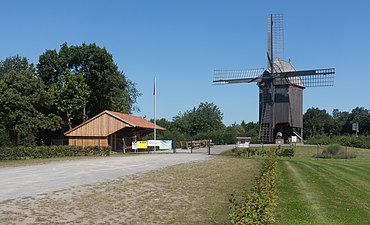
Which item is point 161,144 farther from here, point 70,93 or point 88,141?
point 70,93

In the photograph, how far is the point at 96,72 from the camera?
50344mm

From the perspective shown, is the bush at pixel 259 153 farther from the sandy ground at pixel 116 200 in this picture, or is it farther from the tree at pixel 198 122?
the tree at pixel 198 122

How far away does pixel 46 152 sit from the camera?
36.0 meters

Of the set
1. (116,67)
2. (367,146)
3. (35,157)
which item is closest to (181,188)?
(35,157)

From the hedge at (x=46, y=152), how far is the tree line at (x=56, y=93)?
7562mm

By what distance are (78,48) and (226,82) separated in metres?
20.9

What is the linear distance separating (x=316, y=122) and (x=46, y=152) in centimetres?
8289

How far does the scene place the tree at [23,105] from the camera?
41.8 m

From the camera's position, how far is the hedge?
3491 centimetres

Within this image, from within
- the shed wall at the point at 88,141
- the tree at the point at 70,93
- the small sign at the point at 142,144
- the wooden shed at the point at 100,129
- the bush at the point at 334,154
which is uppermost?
the tree at the point at 70,93

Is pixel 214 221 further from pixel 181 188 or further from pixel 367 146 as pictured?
pixel 367 146

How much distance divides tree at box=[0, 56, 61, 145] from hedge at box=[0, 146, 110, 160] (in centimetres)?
750

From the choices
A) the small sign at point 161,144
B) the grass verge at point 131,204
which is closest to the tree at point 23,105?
the small sign at point 161,144

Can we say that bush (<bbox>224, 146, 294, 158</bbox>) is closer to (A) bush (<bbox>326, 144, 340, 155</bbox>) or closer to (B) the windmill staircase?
(A) bush (<bbox>326, 144, 340, 155</bbox>)
